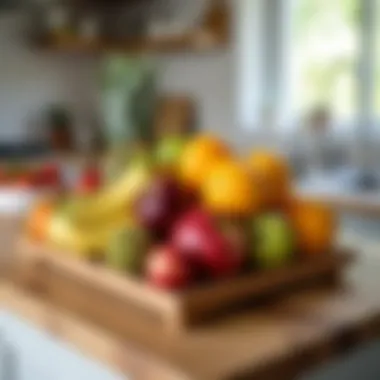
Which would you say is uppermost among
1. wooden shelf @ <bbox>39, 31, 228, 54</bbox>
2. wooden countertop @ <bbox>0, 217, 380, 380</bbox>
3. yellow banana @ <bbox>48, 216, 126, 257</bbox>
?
wooden shelf @ <bbox>39, 31, 228, 54</bbox>

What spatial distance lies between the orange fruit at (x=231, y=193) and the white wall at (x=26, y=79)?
10.2ft

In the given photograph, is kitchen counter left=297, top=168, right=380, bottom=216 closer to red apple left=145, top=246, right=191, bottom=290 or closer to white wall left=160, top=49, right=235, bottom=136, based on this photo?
white wall left=160, top=49, right=235, bottom=136

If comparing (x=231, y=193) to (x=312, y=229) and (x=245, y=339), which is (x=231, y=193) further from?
(x=245, y=339)

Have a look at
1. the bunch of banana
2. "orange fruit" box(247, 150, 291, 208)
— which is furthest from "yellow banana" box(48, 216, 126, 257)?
"orange fruit" box(247, 150, 291, 208)

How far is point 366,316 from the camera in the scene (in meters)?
1.07

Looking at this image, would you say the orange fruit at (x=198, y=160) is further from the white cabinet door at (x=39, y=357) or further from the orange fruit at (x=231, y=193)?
the white cabinet door at (x=39, y=357)

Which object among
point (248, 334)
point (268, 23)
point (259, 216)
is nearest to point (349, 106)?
point (268, 23)

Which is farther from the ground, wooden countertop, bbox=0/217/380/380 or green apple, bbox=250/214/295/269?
green apple, bbox=250/214/295/269

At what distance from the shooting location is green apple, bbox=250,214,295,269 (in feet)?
3.83

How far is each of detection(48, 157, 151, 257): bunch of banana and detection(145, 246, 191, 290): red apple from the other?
16cm

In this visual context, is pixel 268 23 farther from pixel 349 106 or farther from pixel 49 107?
pixel 49 107

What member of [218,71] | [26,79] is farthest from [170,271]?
[26,79]

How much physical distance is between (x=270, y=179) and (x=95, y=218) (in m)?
0.30

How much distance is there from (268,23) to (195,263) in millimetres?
2826
